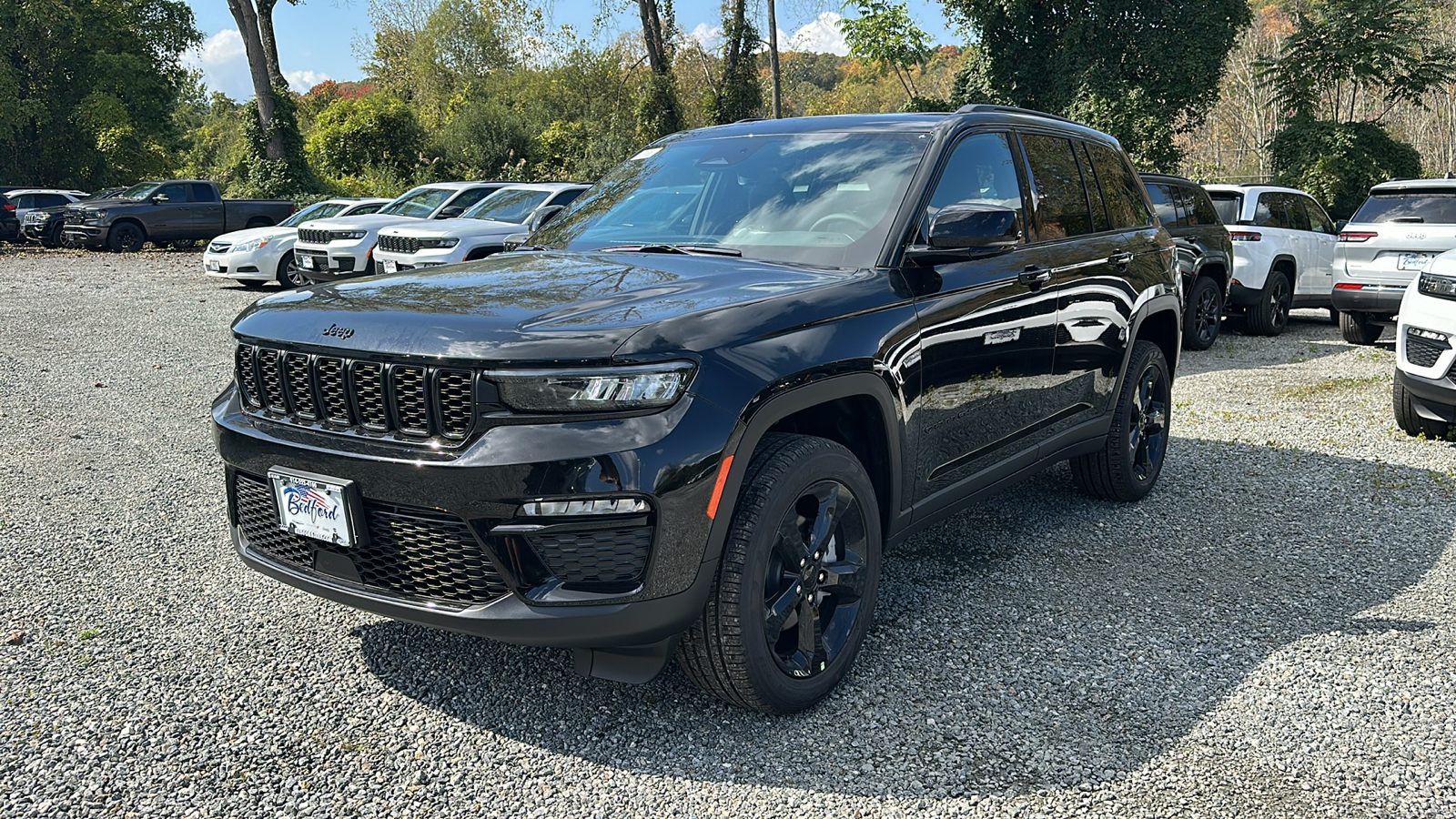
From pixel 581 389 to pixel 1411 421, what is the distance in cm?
644

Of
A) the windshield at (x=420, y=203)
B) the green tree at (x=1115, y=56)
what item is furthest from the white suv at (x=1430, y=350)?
the green tree at (x=1115, y=56)

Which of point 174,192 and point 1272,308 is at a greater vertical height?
point 174,192

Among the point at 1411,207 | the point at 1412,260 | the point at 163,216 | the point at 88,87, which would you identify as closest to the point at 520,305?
the point at 1412,260

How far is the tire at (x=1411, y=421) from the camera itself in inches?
272

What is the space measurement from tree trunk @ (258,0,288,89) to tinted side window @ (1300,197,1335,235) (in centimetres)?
3017

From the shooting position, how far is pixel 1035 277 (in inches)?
168

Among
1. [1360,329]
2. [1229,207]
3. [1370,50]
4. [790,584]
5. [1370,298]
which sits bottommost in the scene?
[1360,329]

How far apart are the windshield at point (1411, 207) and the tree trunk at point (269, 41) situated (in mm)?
31410

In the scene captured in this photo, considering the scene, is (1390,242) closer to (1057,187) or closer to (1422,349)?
(1422,349)

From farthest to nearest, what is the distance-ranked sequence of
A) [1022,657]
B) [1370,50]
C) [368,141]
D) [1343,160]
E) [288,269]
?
1. [368,141]
2. [1343,160]
3. [1370,50]
4. [288,269]
5. [1022,657]

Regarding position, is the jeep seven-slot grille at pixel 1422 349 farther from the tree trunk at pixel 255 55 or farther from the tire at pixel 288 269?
the tree trunk at pixel 255 55

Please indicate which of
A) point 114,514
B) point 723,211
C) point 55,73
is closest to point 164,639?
point 114,514

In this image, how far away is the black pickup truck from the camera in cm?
2483

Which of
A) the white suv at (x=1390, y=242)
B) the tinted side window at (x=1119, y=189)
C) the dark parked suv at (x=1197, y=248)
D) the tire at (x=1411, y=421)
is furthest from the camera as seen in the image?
the white suv at (x=1390, y=242)
